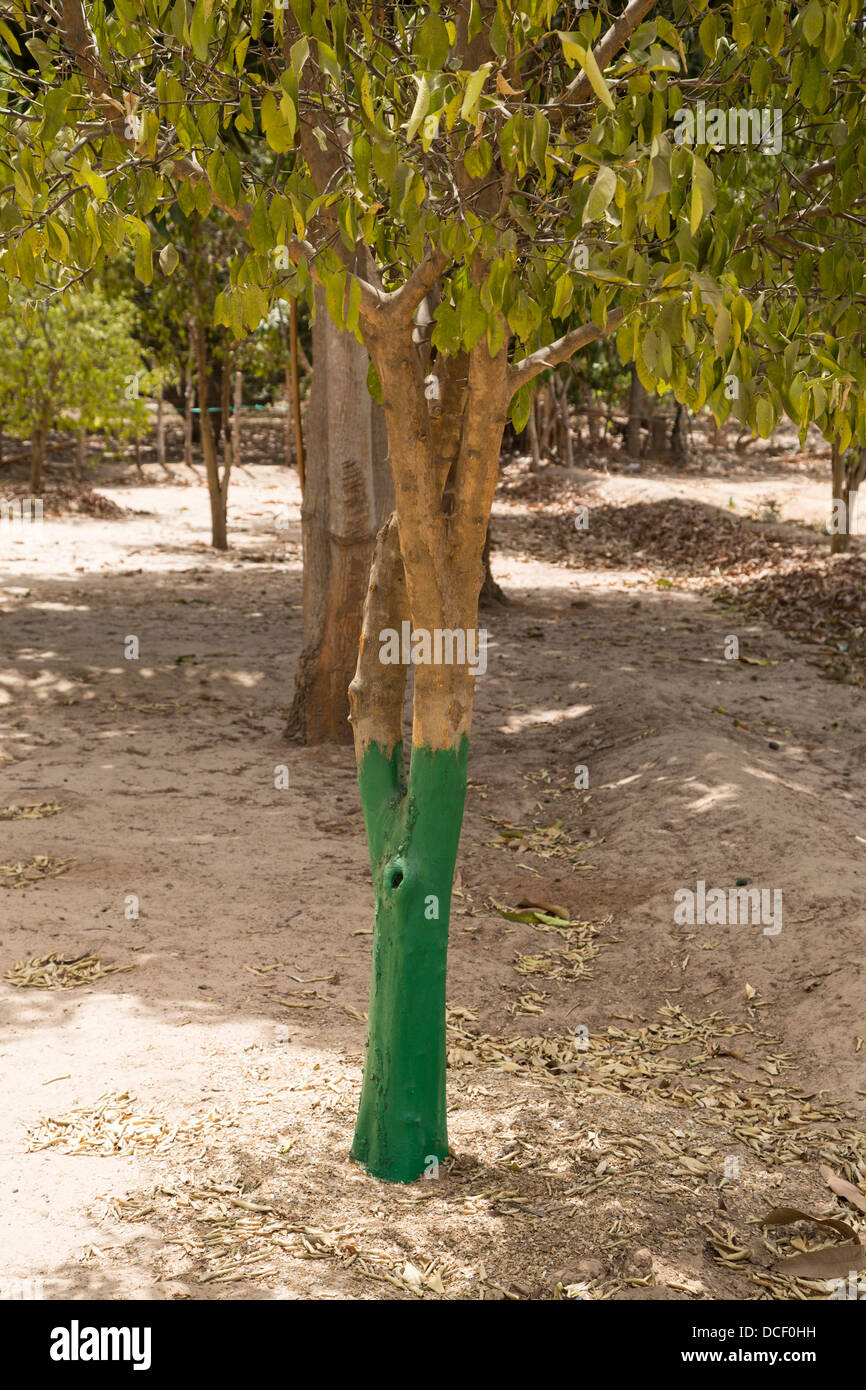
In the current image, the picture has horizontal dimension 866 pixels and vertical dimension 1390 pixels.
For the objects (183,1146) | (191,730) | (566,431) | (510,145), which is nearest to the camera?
(510,145)

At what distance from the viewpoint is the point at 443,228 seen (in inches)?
98.7

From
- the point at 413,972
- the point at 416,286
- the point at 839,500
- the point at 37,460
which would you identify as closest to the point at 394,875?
the point at 413,972

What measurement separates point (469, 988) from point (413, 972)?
5.34 ft

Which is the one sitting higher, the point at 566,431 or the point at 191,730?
the point at 566,431

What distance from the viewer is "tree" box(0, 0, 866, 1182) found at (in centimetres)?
229

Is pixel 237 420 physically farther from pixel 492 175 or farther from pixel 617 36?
pixel 617 36

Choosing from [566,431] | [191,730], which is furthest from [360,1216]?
[566,431]

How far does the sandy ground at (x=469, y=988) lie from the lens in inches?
125

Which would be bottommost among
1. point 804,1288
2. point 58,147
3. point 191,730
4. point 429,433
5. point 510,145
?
point 804,1288

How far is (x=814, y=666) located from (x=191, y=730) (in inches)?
196

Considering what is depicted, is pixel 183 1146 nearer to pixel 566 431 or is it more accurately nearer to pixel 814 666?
pixel 814 666

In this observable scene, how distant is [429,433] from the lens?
321cm

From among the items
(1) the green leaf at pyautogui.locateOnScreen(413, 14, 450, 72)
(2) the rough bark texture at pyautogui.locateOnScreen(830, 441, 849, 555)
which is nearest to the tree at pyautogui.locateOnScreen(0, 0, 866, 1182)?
(1) the green leaf at pyautogui.locateOnScreen(413, 14, 450, 72)
